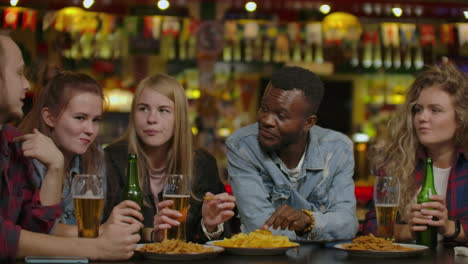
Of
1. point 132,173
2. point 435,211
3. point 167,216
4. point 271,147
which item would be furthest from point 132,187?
point 435,211

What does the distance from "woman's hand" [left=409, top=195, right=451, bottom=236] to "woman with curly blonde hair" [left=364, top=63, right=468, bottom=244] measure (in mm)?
379

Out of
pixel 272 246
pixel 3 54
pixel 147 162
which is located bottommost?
pixel 272 246

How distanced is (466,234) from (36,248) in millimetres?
1523

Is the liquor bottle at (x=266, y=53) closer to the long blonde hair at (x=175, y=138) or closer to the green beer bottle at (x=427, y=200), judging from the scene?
the long blonde hair at (x=175, y=138)

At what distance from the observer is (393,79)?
855 cm

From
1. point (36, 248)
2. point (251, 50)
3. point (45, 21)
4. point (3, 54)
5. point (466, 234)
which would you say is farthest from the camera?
point (251, 50)

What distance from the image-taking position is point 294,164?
2.85 meters

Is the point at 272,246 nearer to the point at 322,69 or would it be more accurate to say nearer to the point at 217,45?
the point at 217,45

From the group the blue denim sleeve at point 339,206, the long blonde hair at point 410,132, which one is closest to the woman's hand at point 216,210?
the blue denim sleeve at point 339,206

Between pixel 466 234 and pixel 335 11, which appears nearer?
pixel 466 234

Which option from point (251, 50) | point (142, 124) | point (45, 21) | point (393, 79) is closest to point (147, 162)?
point (142, 124)

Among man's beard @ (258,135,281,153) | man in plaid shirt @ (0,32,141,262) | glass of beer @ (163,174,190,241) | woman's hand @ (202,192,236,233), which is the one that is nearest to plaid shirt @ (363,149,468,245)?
man's beard @ (258,135,281,153)

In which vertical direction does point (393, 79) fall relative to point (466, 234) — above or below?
above

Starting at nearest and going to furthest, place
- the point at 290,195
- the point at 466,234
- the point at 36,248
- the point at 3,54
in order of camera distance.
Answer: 1. the point at 36,248
2. the point at 3,54
3. the point at 466,234
4. the point at 290,195
